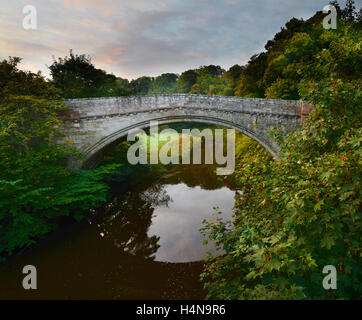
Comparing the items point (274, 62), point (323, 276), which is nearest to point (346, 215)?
point (323, 276)

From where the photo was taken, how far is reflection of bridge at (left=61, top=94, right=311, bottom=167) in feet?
30.6

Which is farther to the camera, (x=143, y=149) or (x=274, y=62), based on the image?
(x=143, y=149)

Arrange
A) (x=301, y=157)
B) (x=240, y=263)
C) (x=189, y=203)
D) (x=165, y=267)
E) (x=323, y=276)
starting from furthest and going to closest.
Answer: (x=189, y=203) → (x=165, y=267) → (x=240, y=263) → (x=301, y=157) → (x=323, y=276)

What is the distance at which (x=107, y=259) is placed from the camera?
23.4ft

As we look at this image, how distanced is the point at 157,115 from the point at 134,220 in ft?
17.1

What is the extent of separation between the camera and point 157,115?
9664 mm

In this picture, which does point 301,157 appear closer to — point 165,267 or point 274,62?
point 165,267

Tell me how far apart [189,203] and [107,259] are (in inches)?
220

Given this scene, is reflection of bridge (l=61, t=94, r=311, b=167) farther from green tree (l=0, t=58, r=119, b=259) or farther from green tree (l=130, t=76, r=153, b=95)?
green tree (l=130, t=76, r=153, b=95)

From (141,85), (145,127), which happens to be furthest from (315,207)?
(141,85)

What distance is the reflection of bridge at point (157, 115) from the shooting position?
9.34 m

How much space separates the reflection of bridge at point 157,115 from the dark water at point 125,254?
3476mm

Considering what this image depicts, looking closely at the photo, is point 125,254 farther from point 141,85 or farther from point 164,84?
point 141,85

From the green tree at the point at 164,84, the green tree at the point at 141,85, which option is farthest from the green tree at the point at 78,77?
the green tree at the point at 141,85
